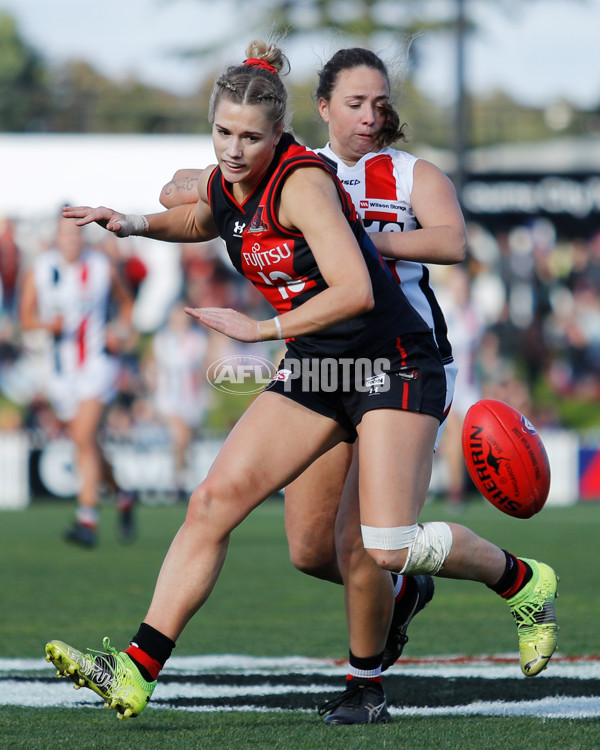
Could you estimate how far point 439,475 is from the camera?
15.7m

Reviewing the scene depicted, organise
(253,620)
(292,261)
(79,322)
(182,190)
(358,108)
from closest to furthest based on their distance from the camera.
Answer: (292,261) < (358,108) < (182,190) < (253,620) < (79,322)

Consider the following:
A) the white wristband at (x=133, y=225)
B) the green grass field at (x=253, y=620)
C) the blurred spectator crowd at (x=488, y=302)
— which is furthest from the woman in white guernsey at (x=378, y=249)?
the blurred spectator crowd at (x=488, y=302)

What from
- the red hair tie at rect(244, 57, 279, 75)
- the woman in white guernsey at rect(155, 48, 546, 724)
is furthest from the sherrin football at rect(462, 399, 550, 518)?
the red hair tie at rect(244, 57, 279, 75)

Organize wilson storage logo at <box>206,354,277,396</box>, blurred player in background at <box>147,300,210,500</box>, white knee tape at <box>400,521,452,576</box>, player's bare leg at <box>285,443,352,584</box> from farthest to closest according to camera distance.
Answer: blurred player in background at <box>147,300,210,500</box>
player's bare leg at <box>285,443,352,584</box>
wilson storage logo at <box>206,354,277,396</box>
white knee tape at <box>400,521,452,576</box>

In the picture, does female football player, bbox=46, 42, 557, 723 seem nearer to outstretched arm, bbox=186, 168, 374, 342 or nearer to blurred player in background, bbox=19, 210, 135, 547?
outstretched arm, bbox=186, 168, 374, 342

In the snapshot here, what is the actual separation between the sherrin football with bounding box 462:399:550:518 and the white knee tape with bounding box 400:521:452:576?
37 centimetres

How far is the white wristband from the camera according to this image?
426cm

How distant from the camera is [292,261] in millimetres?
3857

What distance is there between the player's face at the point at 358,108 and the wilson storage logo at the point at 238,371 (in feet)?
2.65

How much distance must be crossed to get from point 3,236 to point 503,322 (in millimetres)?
7944

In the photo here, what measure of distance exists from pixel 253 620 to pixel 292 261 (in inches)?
116

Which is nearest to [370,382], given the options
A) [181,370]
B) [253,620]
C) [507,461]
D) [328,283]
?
[328,283]

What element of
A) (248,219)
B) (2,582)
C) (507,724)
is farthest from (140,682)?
(2,582)

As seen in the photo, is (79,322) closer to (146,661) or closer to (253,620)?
(253,620)
